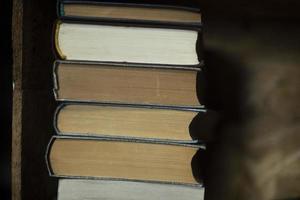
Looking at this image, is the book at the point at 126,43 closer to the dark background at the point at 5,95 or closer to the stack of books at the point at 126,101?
the stack of books at the point at 126,101

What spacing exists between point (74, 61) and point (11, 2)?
211 mm

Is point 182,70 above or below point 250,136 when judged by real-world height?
above

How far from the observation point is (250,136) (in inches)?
42.3

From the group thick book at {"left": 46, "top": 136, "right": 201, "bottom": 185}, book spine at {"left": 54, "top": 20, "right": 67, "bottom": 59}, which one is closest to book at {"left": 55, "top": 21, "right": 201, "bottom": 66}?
book spine at {"left": 54, "top": 20, "right": 67, "bottom": 59}

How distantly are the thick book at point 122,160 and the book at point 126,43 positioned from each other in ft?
0.51

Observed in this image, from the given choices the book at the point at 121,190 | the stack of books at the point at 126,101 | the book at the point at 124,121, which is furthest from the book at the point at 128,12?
the book at the point at 121,190

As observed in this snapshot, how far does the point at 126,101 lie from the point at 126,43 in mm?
106

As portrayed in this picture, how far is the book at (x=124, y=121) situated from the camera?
0.87 m

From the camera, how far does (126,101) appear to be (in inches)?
34.1

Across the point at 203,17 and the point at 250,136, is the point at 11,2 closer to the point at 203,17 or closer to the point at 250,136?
the point at 203,17

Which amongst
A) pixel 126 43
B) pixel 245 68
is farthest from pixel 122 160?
pixel 245 68

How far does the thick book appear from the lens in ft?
2.86

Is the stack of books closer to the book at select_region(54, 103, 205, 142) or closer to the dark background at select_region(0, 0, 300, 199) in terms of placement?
the book at select_region(54, 103, 205, 142)

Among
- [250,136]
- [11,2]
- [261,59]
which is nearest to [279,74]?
[261,59]
